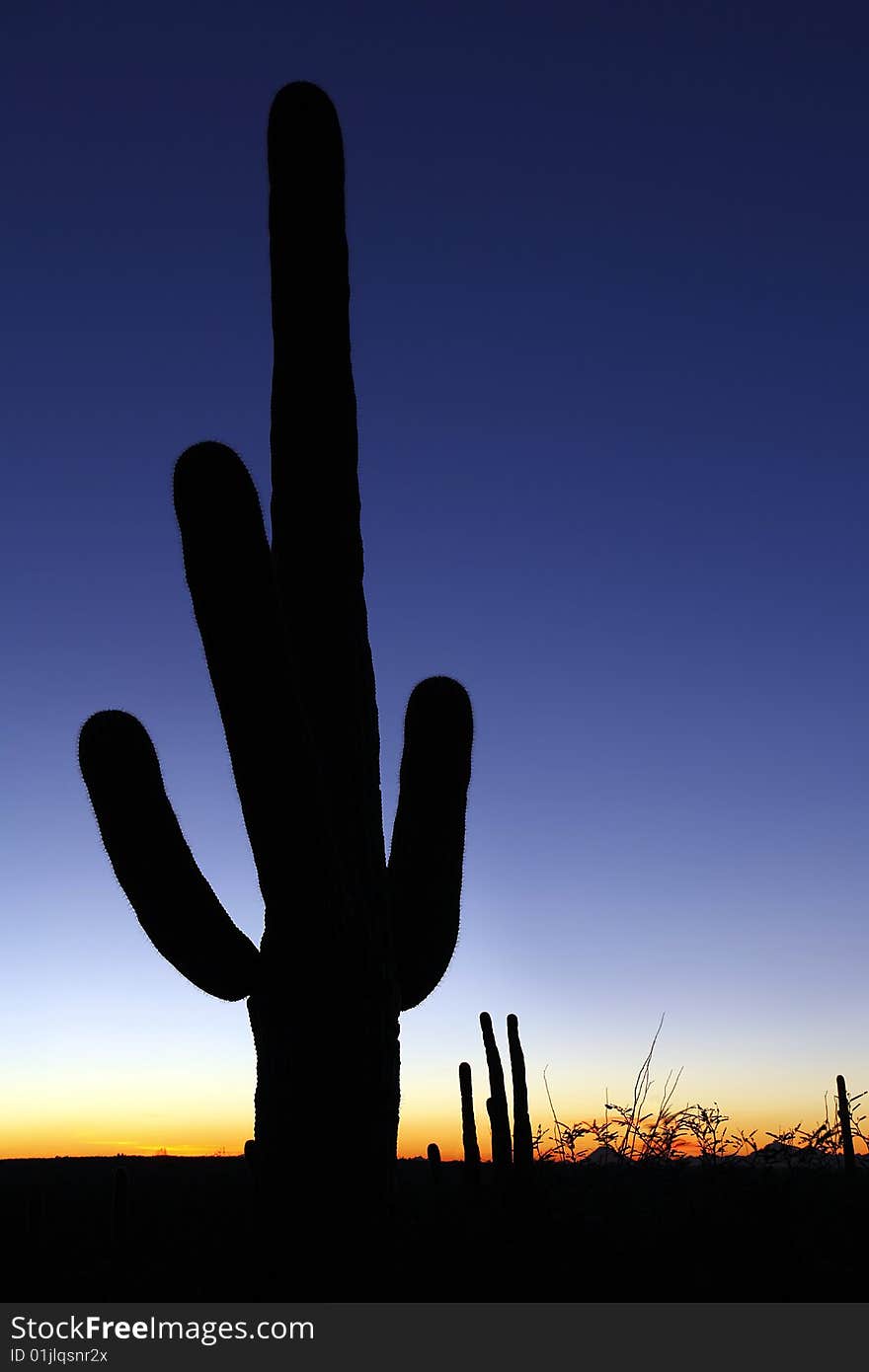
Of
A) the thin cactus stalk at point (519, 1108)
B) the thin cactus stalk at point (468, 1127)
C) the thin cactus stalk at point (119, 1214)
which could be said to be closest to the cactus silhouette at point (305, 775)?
the thin cactus stalk at point (519, 1108)

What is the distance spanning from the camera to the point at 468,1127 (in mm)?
15094

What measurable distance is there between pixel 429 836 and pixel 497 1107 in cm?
670

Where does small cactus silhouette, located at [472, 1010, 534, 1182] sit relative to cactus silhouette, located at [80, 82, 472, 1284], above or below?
below

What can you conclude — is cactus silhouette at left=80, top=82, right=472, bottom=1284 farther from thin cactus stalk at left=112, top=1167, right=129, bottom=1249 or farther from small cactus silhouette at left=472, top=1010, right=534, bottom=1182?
thin cactus stalk at left=112, top=1167, right=129, bottom=1249

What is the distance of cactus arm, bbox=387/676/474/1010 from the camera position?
6164 millimetres

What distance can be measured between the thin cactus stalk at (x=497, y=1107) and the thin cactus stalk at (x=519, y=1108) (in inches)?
26.2

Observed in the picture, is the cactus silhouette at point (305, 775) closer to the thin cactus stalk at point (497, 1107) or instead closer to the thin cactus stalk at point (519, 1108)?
the thin cactus stalk at point (519, 1108)

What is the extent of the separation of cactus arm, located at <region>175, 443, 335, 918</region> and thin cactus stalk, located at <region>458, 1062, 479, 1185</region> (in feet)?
33.9

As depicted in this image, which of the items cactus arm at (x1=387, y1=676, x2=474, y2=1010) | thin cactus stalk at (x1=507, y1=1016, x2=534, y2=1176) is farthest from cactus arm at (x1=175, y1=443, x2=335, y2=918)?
thin cactus stalk at (x1=507, y1=1016, x2=534, y2=1176)

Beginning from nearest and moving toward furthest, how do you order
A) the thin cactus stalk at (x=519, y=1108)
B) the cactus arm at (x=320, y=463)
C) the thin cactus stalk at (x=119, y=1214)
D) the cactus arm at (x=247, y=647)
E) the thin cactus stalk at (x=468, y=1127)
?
the cactus arm at (x=247, y=647) → the cactus arm at (x=320, y=463) → the thin cactus stalk at (x=519, y=1108) → the thin cactus stalk at (x=119, y=1214) → the thin cactus stalk at (x=468, y=1127)

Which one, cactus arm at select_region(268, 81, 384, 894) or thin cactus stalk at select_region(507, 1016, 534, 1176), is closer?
cactus arm at select_region(268, 81, 384, 894)

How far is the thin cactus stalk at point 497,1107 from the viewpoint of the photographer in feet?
37.7
